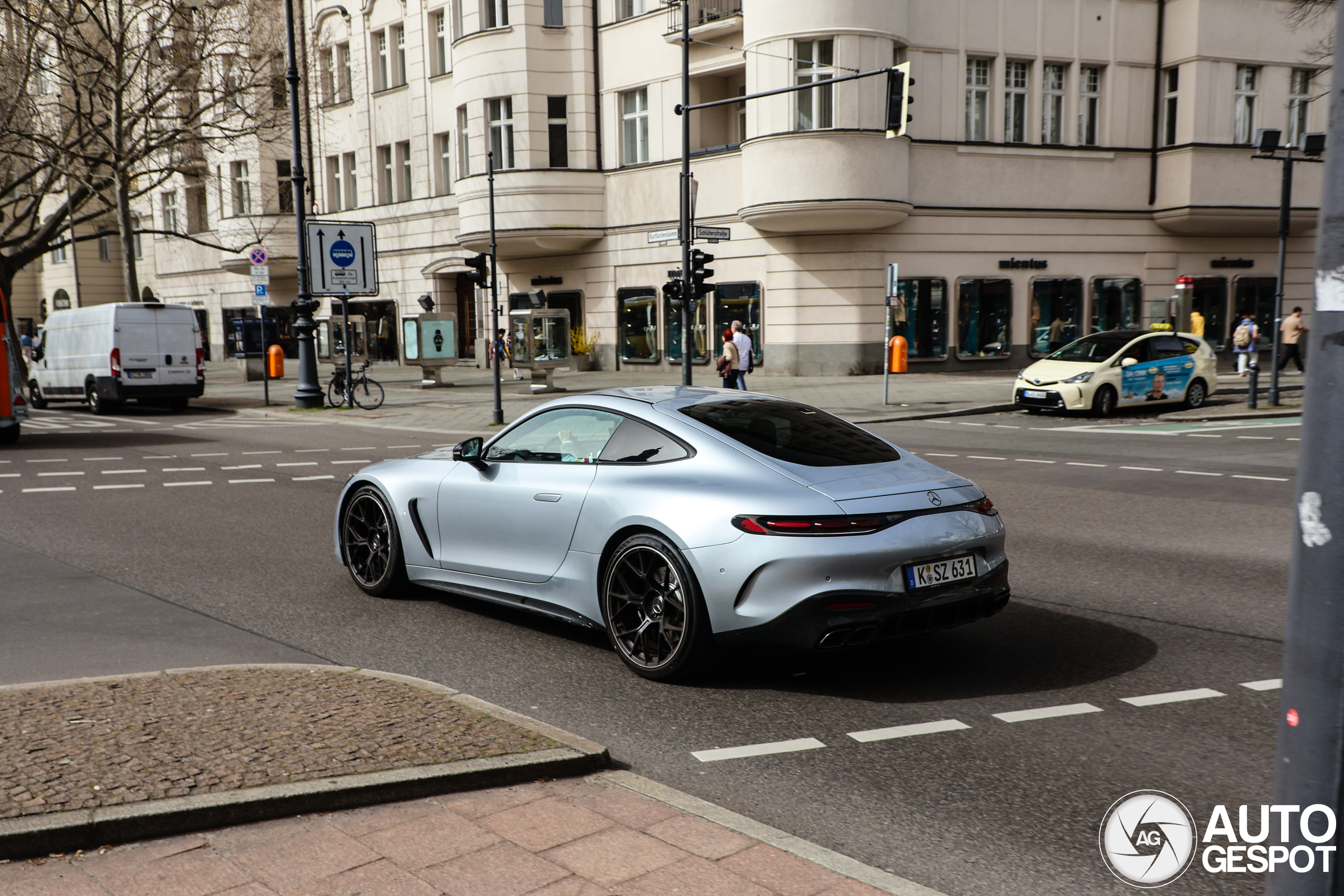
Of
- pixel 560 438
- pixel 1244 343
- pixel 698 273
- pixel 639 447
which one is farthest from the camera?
pixel 1244 343

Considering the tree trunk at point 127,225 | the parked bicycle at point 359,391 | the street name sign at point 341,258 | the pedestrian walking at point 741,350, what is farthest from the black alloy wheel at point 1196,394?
the tree trunk at point 127,225

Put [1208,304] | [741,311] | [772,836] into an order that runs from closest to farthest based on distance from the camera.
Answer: [772,836] < [741,311] < [1208,304]

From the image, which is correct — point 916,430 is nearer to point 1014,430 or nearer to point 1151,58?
point 1014,430

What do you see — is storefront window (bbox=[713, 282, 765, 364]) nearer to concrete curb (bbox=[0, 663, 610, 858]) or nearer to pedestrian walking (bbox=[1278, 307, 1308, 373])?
pedestrian walking (bbox=[1278, 307, 1308, 373])

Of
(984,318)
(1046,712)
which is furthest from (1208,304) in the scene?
(1046,712)

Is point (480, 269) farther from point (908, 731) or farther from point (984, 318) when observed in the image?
point (908, 731)

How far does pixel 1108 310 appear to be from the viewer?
31797mm

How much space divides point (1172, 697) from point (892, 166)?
2456cm

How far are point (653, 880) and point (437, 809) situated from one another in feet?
2.71

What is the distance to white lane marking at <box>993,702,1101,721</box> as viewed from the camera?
15.5 feet

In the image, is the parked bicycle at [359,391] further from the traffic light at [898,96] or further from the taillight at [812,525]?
the taillight at [812,525]

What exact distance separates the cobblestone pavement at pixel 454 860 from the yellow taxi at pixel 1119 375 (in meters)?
18.7

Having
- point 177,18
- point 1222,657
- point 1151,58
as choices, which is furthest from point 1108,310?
point 1222,657

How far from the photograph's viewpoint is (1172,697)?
4988 millimetres
